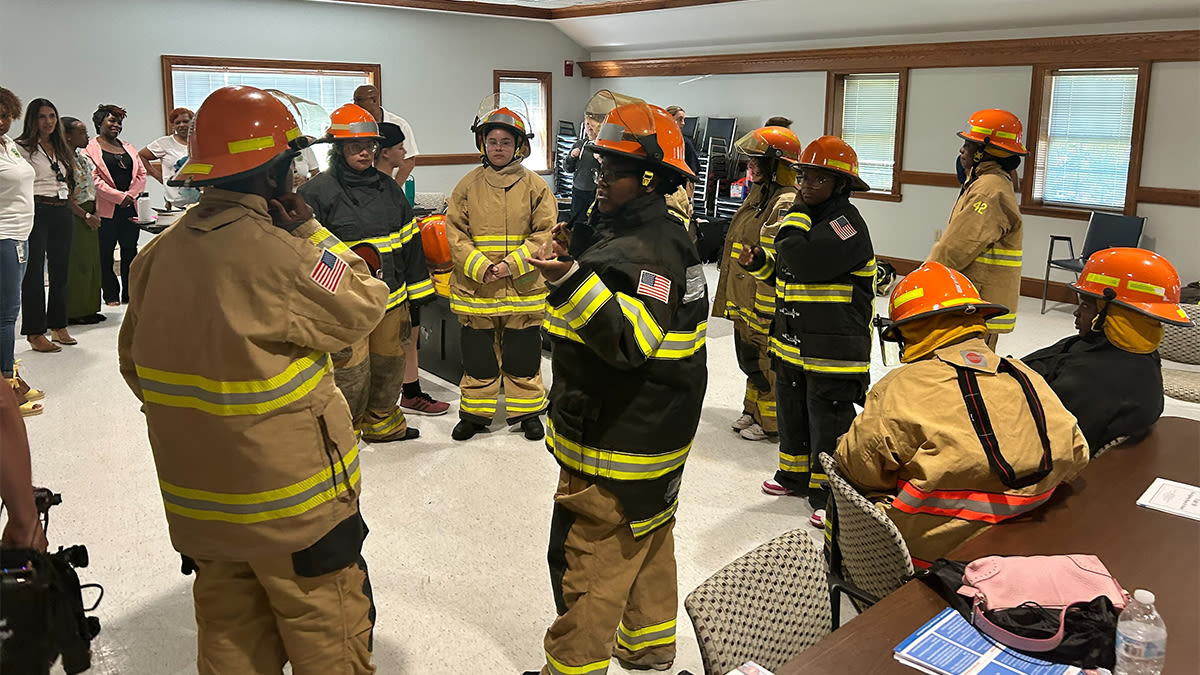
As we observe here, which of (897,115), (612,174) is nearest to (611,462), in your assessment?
(612,174)

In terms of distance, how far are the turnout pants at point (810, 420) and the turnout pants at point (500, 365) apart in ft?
4.61

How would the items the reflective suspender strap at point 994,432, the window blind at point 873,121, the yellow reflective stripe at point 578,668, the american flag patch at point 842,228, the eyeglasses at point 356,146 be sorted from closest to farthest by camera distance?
the reflective suspender strap at point 994,432
the yellow reflective stripe at point 578,668
the american flag patch at point 842,228
the eyeglasses at point 356,146
the window blind at point 873,121

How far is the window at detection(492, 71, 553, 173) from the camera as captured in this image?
40.5 feet

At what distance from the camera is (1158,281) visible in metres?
2.65

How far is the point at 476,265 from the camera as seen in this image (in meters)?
4.40

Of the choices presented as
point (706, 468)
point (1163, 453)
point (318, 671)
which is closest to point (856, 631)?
point (318, 671)

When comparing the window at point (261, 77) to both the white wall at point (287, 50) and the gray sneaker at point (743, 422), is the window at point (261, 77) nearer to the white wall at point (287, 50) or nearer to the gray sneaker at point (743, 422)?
the white wall at point (287, 50)

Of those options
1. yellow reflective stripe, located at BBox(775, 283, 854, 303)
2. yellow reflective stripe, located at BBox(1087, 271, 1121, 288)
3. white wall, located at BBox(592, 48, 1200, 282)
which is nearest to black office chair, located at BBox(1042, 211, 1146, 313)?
white wall, located at BBox(592, 48, 1200, 282)

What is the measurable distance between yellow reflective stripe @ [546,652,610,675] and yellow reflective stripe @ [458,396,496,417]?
7.68ft

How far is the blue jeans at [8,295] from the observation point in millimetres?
4746

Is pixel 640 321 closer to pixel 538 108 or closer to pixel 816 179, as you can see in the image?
pixel 816 179

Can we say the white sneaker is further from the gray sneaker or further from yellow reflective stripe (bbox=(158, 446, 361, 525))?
yellow reflective stripe (bbox=(158, 446, 361, 525))

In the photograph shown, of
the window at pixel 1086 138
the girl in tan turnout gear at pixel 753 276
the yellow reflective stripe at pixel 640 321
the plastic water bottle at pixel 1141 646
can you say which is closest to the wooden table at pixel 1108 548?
the plastic water bottle at pixel 1141 646

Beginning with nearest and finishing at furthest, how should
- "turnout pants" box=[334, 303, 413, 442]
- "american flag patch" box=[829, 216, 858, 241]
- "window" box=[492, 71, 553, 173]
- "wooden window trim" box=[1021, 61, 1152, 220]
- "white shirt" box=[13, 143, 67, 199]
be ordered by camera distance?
"american flag patch" box=[829, 216, 858, 241], "turnout pants" box=[334, 303, 413, 442], "white shirt" box=[13, 143, 67, 199], "wooden window trim" box=[1021, 61, 1152, 220], "window" box=[492, 71, 553, 173]
